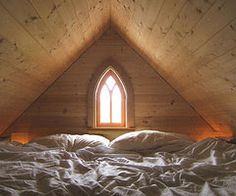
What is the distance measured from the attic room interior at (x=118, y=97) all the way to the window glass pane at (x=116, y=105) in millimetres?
15

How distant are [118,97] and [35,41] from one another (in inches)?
64.4

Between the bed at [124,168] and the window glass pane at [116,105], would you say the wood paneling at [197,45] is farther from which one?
the window glass pane at [116,105]

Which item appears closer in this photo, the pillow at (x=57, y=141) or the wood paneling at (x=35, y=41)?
the wood paneling at (x=35, y=41)

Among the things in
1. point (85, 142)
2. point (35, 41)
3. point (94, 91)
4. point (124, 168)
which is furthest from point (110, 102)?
point (124, 168)

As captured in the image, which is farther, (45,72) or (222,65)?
(45,72)

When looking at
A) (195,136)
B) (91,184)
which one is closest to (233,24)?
(91,184)

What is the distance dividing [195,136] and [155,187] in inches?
81.9

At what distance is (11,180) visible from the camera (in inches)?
48.9

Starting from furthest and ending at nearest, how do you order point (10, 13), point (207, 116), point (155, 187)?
point (207, 116)
point (10, 13)
point (155, 187)

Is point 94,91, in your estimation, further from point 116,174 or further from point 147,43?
point 116,174

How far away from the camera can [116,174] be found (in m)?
1.41

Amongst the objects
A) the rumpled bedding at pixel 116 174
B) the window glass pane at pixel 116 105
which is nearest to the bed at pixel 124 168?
the rumpled bedding at pixel 116 174

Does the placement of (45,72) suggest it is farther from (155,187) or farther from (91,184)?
(155,187)

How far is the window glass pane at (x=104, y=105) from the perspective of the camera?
3191mm
